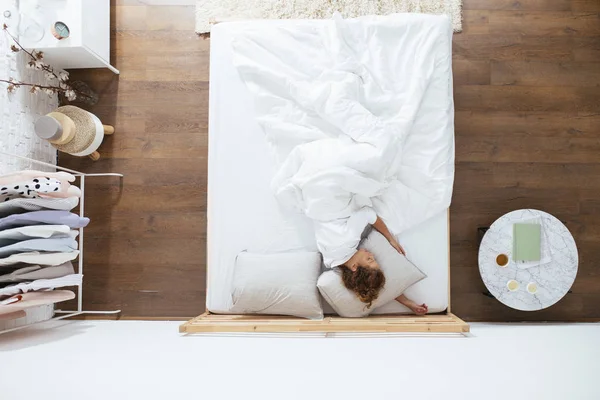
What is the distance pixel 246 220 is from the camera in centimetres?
250

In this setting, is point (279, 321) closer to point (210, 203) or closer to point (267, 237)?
point (267, 237)

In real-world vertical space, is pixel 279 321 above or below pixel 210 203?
below

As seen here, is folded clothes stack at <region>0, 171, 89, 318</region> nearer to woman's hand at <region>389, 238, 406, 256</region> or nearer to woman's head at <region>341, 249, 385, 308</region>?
woman's head at <region>341, 249, 385, 308</region>

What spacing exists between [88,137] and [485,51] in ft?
8.08

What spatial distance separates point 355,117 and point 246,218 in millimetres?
784

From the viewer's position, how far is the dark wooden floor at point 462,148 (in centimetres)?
286

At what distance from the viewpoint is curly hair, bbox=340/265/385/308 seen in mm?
2285

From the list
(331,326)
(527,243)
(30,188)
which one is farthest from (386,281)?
(30,188)

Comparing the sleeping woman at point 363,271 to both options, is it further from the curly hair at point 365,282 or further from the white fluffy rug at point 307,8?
the white fluffy rug at point 307,8

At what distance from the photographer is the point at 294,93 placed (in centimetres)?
249

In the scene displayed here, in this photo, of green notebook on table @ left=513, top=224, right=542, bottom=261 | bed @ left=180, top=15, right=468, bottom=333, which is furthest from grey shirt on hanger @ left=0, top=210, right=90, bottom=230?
green notebook on table @ left=513, top=224, right=542, bottom=261

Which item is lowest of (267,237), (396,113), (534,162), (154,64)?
(267,237)

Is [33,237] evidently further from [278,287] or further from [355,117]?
[355,117]

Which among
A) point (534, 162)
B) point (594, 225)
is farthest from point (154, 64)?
point (594, 225)
